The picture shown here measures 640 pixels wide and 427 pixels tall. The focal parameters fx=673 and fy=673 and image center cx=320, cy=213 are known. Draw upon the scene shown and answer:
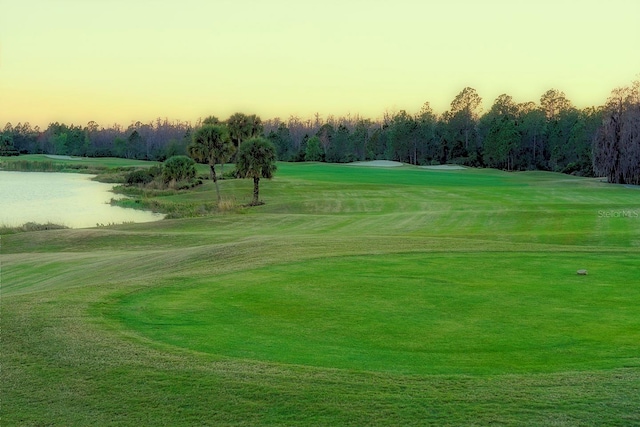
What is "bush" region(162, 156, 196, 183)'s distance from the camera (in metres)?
79.8

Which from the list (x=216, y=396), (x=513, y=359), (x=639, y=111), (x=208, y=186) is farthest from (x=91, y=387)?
(x=639, y=111)

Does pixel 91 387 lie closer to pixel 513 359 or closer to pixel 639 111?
pixel 513 359

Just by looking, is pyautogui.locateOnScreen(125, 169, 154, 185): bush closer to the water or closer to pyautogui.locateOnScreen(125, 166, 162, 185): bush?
pyautogui.locateOnScreen(125, 166, 162, 185): bush

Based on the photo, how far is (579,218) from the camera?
34.9 metres

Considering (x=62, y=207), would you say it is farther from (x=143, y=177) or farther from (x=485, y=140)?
(x=485, y=140)

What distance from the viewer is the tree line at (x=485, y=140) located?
7712 cm

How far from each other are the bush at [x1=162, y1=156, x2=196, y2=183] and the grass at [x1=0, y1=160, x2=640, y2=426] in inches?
2278

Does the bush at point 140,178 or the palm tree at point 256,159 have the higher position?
the palm tree at point 256,159

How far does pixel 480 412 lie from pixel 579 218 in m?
30.1

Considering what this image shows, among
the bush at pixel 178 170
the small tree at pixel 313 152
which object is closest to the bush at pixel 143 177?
the bush at pixel 178 170

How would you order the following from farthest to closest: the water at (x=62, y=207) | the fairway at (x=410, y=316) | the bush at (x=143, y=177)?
the bush at (x=143, y=177) → the water at (x=62, y=207) → the fairway at (x=410, y=316)

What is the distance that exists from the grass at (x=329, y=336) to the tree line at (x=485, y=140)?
61.3m

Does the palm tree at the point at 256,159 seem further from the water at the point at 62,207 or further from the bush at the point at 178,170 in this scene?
the bush at the point at 178,170

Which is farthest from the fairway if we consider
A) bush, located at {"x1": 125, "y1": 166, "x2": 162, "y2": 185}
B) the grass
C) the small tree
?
the small tree
